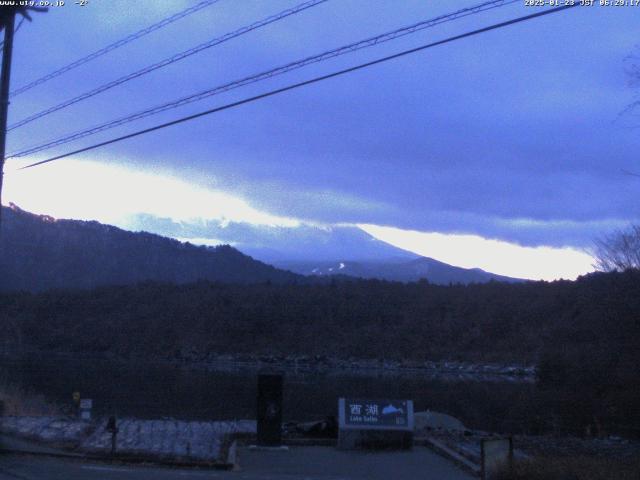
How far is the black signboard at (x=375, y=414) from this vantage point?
828 inches

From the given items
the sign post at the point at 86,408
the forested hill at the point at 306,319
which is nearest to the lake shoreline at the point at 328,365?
the forested hill at the point at 306,319

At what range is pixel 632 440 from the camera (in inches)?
1096

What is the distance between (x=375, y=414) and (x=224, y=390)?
23369 mm

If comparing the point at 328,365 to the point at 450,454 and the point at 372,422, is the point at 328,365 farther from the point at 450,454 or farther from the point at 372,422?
the point at 450,454

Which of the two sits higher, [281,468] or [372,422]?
[372,422]

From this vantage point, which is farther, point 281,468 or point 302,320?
point 302,320

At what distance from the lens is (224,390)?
43.5m

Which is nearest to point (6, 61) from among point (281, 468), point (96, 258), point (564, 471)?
point (281, 468)

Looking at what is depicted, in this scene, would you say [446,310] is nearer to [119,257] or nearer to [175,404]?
[175,404]

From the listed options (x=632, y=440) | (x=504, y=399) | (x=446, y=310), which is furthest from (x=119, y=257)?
(x=632, y=440)

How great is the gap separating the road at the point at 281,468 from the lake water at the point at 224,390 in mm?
11440

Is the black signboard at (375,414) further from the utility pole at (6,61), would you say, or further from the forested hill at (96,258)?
the forested hill at (96,258)

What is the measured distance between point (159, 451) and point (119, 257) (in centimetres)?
9809

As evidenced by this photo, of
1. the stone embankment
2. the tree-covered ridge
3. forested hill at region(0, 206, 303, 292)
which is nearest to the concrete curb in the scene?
the stone embankment
